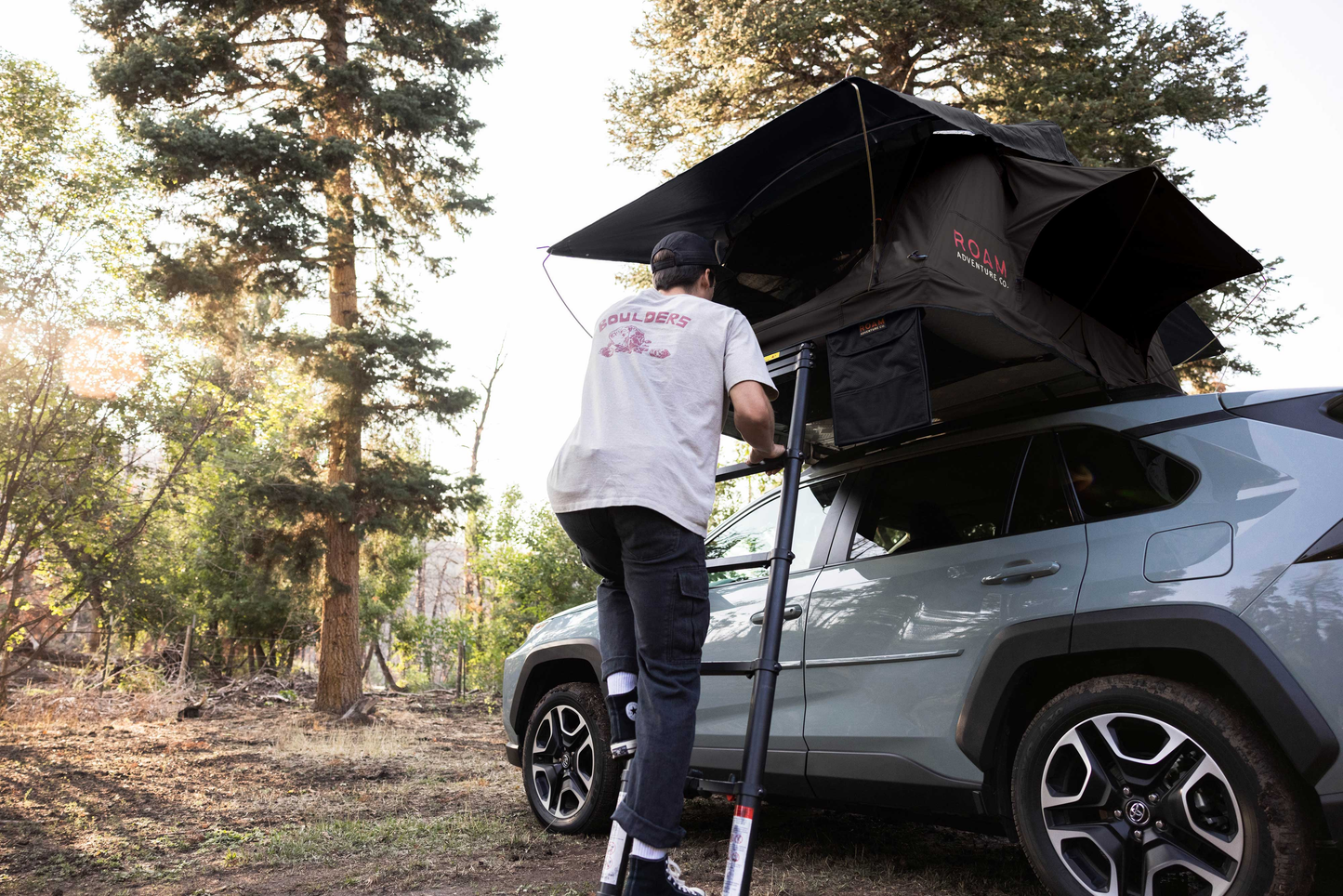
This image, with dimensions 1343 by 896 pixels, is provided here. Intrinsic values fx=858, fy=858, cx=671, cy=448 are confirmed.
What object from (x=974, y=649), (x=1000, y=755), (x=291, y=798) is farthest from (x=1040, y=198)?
(x=291, y=798)

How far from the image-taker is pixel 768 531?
4.17 m

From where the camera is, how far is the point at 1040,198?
3.35 m

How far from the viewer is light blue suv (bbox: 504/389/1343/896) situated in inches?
91.0

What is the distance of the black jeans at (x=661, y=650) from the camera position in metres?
2.25

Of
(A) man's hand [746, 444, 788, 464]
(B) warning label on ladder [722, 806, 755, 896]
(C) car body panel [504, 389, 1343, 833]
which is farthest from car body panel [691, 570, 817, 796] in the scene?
(B) warning label on ladder [722, 806, 755, 896]

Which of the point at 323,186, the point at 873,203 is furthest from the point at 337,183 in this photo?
the point at 873,203

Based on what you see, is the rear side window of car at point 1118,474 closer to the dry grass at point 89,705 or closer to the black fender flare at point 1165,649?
the black fender flare at point 1165,649

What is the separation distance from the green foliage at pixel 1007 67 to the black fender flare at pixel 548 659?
34.1 ft

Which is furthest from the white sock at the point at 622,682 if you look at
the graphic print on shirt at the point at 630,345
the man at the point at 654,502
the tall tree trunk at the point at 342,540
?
the tall tree trunk at the point at 342,540

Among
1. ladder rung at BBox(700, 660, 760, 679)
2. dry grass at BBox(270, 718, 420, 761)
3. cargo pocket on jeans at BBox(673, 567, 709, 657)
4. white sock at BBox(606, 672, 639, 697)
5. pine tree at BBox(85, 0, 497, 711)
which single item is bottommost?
dry grass at BBox(270, 718, 420, 761)

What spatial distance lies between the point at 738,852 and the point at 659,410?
1189 millimetres

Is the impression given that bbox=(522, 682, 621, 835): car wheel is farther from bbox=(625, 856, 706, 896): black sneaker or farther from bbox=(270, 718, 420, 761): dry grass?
bbox=(270, 718, 420, 761): dry grass

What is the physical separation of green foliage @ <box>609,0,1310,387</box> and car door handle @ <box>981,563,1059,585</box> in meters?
10.4

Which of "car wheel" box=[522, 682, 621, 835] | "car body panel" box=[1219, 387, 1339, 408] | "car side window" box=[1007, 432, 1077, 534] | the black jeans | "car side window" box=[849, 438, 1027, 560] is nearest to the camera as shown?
the black jeans
